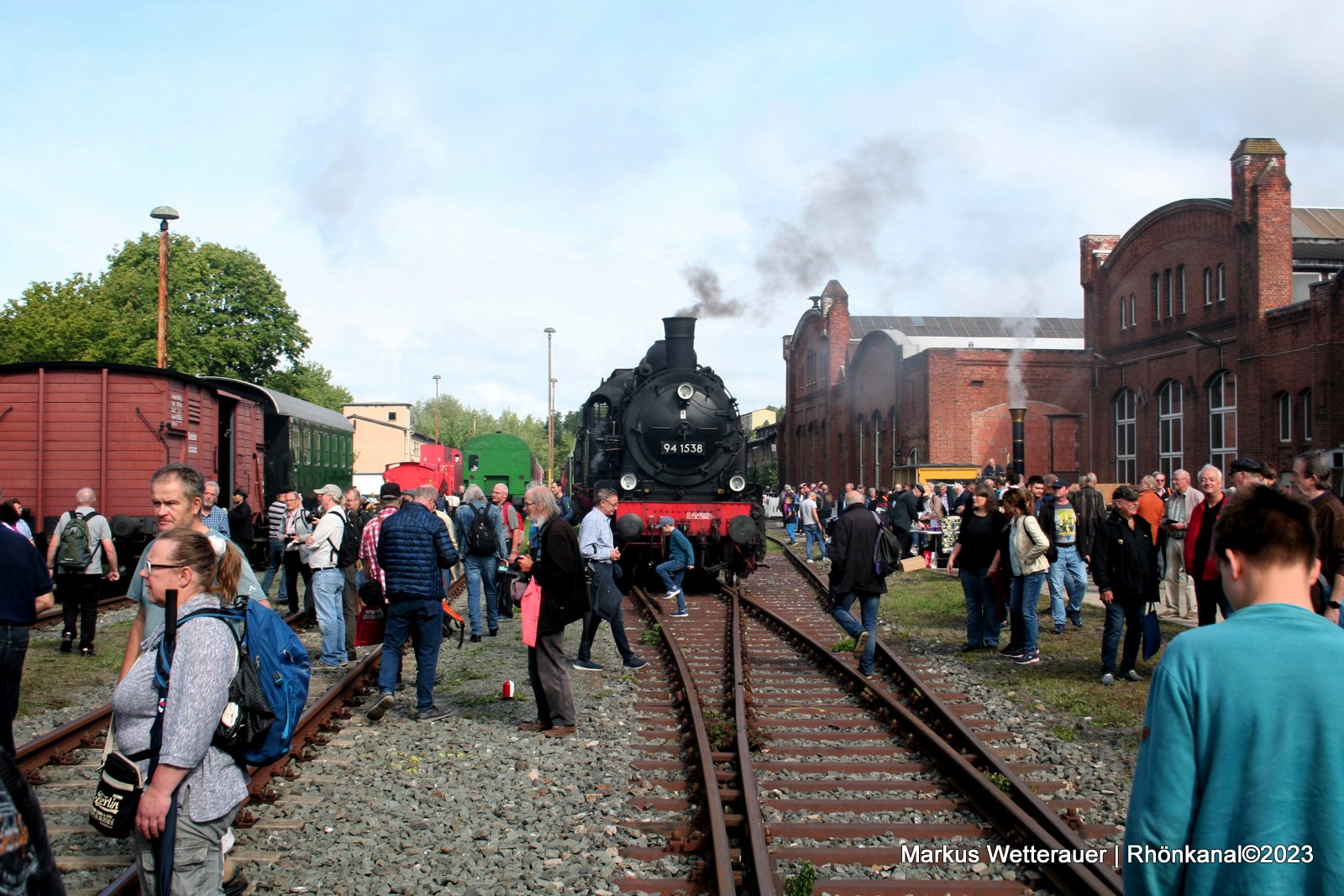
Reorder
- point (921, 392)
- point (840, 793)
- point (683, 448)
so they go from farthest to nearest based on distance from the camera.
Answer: point (921, 392), point (683, 448), point (840, 793)

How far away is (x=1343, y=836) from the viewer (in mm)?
2084

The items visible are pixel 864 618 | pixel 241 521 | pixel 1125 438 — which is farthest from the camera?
pixel 1125 438

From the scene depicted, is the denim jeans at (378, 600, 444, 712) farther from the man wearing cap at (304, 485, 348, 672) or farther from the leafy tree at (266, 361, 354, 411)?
the leafy tree at (266, 361, 354, 411)

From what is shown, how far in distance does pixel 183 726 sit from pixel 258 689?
24 centimetres

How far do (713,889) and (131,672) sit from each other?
8.45 feet

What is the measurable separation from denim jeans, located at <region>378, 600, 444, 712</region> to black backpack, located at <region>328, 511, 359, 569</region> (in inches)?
74.4

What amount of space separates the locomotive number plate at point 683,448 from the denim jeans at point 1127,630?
773 cm

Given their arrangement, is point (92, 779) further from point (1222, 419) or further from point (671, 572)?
point (1222, 419)

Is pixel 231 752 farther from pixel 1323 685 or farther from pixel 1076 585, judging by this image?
pixel 1076 585

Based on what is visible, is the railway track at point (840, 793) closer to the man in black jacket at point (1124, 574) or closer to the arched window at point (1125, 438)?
the man in black jacket at point (1124, 574)

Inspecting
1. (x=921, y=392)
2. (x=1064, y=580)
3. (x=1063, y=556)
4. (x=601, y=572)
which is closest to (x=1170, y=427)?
(x=921, y=392)

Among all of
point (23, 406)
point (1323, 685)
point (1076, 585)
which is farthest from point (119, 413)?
point (1323, 685)

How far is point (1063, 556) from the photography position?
12039mm

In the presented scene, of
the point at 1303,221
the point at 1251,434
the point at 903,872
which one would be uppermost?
the point at 1303,221
